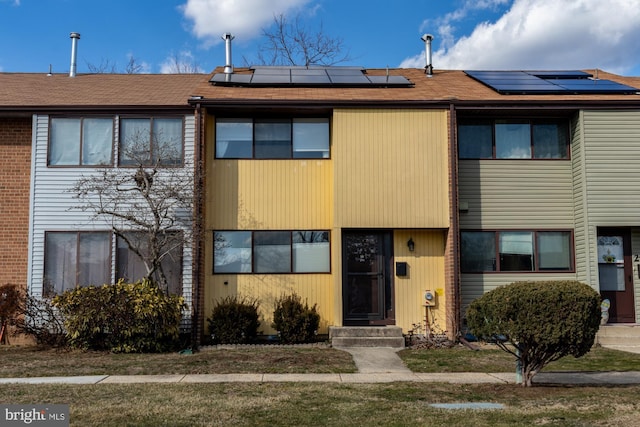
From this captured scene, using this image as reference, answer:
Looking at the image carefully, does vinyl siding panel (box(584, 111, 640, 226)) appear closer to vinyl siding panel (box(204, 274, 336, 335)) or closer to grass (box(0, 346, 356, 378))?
vinyl siding panel (box(204, 274, 336, 335))

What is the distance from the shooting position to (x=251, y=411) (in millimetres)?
7047

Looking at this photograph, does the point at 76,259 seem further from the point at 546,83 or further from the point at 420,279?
the point at 546,83

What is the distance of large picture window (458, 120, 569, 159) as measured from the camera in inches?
547

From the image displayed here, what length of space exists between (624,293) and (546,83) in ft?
16.8

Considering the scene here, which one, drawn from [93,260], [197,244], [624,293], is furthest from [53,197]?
[624,293]

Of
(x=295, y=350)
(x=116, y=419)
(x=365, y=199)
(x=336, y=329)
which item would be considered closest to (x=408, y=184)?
(x=365, y=199)

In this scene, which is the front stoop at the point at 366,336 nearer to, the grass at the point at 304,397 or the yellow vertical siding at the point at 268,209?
the yellow vertical siding at the point at 268,209

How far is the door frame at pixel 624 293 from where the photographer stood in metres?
13.5

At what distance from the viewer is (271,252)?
1346cm

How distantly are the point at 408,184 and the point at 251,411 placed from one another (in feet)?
23.7

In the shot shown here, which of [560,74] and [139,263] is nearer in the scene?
[139,263]

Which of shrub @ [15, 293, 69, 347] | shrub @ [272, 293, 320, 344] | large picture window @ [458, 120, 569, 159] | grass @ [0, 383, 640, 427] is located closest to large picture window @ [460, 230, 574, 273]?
large picture window @ [458, 120, 569, 159]

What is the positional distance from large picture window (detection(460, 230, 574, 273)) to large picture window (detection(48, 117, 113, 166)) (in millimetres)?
7873

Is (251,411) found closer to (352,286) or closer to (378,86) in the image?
(352,286)
